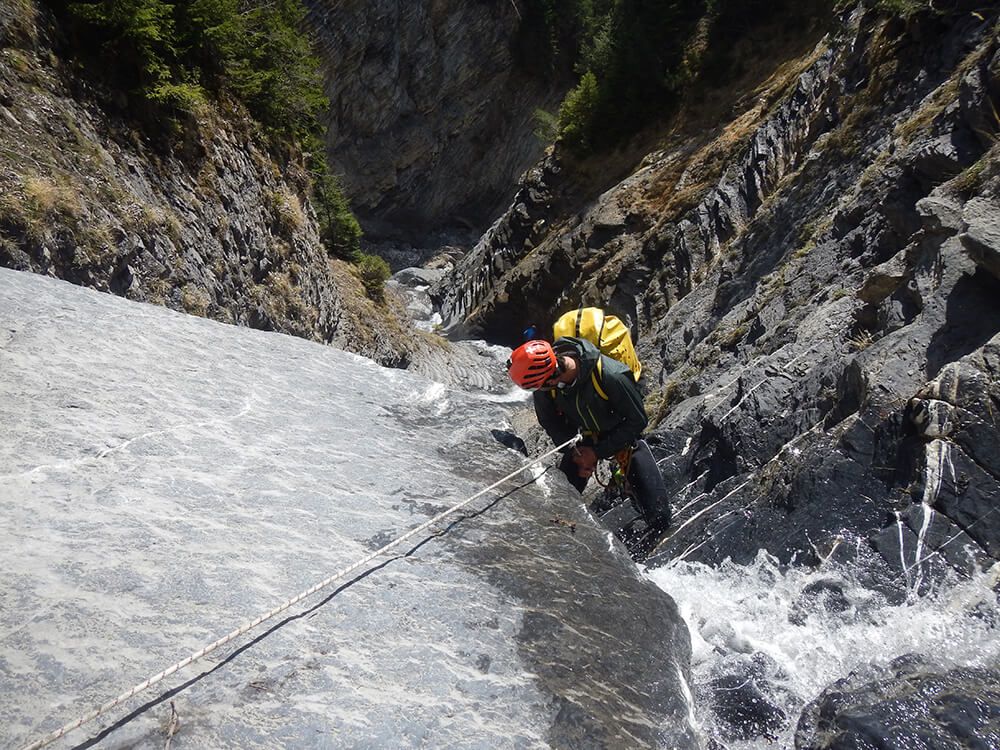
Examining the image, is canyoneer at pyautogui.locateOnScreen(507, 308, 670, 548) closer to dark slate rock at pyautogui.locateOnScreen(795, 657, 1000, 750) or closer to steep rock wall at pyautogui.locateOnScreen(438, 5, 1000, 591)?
steep rock wall at pyautogui.locateOnScreen(438, 5, 1000, 591)

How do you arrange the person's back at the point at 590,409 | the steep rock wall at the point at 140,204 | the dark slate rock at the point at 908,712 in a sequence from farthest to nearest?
1. the steep rock wall at the point at 140,204
2. the person's back at the point at 590,409
3. the dark slate rock at the point at 908,712

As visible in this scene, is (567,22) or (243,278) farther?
(567,22)

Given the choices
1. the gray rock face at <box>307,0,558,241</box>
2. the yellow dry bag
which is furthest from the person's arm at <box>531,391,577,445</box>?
the gray rock face at <box>307,0,558,241</box>

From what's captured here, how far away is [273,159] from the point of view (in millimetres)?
13031

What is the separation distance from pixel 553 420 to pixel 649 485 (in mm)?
985

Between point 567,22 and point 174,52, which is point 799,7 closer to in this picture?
point 174,52

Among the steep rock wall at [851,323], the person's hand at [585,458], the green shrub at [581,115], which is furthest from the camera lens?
the green shrub at [581,115]

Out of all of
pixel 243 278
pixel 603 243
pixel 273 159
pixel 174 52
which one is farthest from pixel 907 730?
pixel 603 243

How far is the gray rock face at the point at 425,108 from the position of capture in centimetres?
3597

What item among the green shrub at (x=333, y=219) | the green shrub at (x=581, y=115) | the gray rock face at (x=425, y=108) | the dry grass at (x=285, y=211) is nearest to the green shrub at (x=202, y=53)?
the dry grass at (x=285, y=211)

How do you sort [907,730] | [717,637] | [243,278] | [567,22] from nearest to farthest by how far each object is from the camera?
[907,730] → [717,637] → [243,278] → [567,22]

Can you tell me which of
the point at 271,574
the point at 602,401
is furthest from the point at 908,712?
the point at 602,401

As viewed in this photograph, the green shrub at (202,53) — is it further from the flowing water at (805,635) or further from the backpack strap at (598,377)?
the flowing water at (805,635)

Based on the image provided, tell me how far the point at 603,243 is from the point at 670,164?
3.02m
